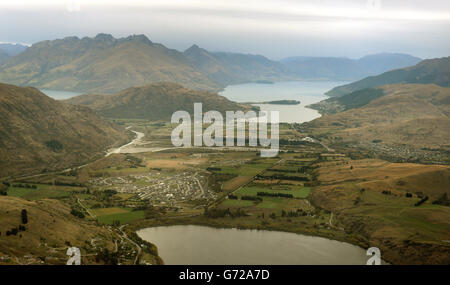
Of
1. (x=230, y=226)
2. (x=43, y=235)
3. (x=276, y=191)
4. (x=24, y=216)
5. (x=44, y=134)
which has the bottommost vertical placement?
(x=230, y=226)

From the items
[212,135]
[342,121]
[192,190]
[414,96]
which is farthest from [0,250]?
[414,96]

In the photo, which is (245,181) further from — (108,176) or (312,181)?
(108,176)

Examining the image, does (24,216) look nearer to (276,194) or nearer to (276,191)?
(276,194)

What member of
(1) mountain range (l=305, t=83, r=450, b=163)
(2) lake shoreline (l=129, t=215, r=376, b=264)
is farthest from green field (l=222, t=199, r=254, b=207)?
(1) mountain range (l=305, t=83, r=450, b=163)

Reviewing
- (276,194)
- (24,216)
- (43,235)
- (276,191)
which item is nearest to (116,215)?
(24,216)

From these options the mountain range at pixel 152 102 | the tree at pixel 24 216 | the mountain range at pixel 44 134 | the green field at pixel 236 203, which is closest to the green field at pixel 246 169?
the green field at pixel 236 203
